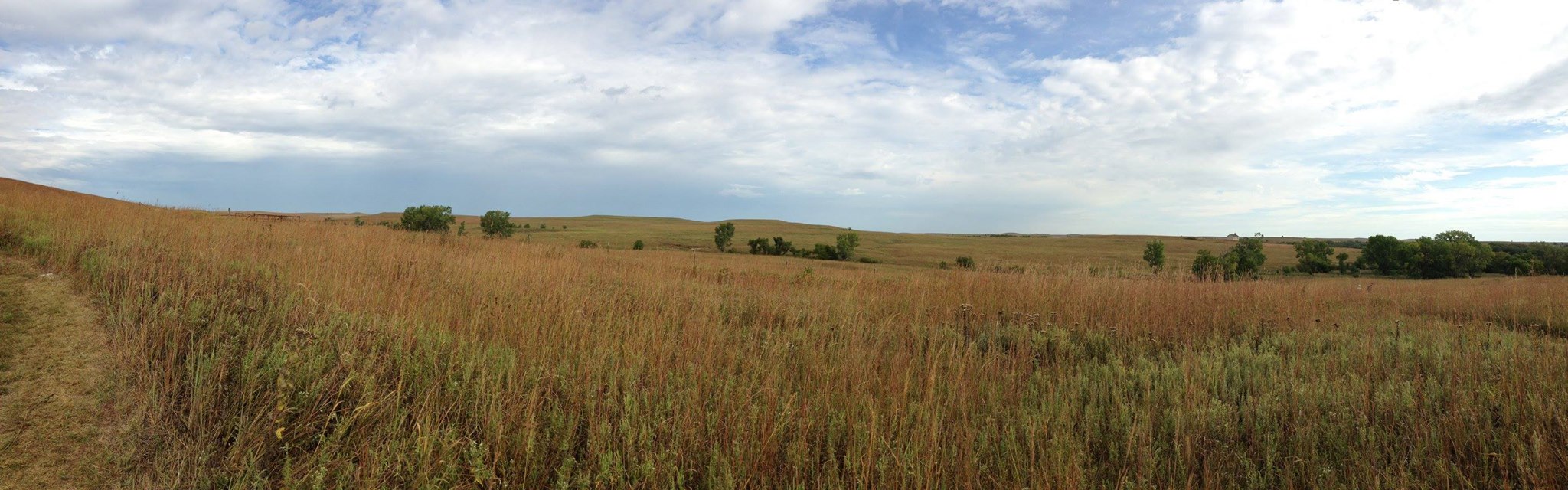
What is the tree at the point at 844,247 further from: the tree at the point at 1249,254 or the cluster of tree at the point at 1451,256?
the cluster of tree at the point at 1451,256

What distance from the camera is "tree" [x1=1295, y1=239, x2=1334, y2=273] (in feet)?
230

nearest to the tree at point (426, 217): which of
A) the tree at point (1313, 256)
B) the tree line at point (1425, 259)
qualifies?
the tree line at point (1425, 259)

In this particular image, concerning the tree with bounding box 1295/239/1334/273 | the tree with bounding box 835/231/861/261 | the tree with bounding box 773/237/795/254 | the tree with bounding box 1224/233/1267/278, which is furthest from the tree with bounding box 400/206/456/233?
the tree with bounding box 1295/239/1334/273

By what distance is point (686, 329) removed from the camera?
6.05 metres

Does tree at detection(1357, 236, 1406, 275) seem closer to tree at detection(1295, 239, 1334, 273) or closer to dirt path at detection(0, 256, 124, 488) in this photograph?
tree at detection(1295, 239, 1334, 273)

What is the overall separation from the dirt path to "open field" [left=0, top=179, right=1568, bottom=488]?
6.2 inches

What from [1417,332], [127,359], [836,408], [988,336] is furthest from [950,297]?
[127,359]

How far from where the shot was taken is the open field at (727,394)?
348cm

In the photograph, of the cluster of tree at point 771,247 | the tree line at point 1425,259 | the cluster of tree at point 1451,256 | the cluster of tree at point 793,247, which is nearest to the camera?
the tree line at point 1425,259

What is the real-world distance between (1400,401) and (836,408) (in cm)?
409

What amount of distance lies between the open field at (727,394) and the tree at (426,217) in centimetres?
6088

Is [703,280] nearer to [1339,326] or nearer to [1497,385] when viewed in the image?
[1339,326]

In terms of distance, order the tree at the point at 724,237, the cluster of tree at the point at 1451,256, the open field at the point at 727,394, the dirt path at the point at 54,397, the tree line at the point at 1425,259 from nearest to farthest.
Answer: the dirt path at the point at 54,397 → the open field at the point at 727,394 → the tree line at the point at 1425,259 → the cluster of tree at the point at 1451,256 → the tree at the point at 724,237

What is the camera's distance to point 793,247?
89062mm
